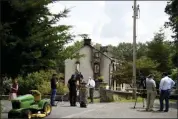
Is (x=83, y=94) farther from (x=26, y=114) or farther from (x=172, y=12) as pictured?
(x=172, y=12)

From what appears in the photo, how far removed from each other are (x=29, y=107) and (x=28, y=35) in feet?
9.45

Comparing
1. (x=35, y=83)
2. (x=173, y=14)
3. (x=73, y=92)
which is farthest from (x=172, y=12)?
(x=73, y=92)

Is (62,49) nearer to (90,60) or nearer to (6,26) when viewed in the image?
(6,26)

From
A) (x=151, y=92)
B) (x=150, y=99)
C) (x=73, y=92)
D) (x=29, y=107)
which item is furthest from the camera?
(x=73, y=92)

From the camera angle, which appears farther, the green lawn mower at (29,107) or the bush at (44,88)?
the bush at (44,88)

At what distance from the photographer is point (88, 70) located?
6600cm

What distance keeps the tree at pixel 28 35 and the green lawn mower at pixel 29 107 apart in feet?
4.13

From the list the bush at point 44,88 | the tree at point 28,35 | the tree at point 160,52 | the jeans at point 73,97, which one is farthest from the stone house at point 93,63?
the tree at point 28,35

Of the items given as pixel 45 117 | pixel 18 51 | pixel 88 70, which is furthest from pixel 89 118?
pixel 88 70

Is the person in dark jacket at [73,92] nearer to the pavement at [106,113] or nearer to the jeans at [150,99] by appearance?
the pavement at [106,113]

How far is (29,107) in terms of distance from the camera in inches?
627

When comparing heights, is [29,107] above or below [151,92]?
below

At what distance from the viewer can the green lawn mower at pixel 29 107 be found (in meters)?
15.1

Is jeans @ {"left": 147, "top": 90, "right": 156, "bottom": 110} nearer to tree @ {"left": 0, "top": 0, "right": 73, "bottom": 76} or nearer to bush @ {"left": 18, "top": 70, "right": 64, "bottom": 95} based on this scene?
tree @ {"left": 0, "top": 0, "right": 73, "bottom": 76}
